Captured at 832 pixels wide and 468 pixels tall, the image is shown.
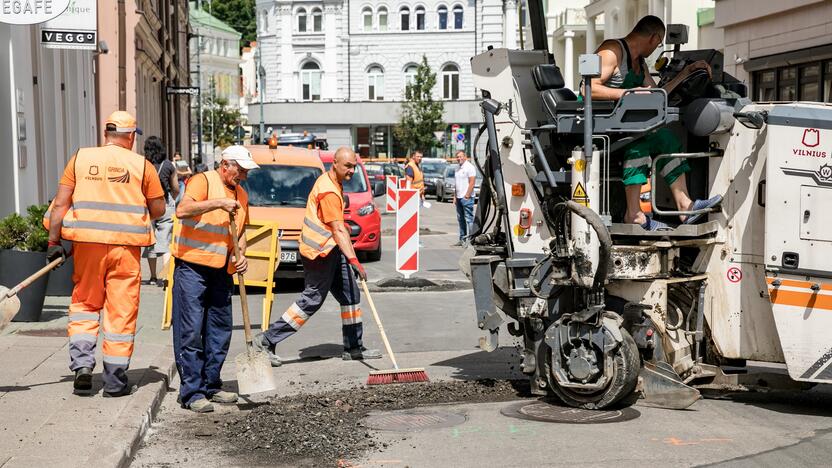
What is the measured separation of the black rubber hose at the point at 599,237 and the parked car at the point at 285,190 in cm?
828

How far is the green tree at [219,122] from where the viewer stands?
253 feet

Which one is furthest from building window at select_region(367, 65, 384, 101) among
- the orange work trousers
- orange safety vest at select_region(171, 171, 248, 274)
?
the orange work trousers

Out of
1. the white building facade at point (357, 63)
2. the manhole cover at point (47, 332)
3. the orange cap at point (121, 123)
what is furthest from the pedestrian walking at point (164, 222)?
the white building facade at point (357, 63)

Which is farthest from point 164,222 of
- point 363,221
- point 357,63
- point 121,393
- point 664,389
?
point 357,63

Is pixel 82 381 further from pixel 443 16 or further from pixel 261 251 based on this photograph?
pixel 443 16

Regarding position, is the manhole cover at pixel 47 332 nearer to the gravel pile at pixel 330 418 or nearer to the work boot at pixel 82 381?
the work boot at pixel 82 381

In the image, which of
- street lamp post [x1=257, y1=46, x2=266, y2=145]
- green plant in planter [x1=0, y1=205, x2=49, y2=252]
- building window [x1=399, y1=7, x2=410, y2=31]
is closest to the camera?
green plant in planter [x1=0, y1=205, x2=49, y2=252]

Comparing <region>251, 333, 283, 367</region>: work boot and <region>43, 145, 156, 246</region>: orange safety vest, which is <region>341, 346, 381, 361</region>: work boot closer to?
<region>251, 333, 283, 367</region>: work boot

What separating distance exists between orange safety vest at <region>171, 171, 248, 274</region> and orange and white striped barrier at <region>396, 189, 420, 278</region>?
7.54 meters

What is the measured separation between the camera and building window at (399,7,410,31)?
7731 centimetres

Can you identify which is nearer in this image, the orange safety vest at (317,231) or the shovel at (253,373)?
the shovel at (253,373)

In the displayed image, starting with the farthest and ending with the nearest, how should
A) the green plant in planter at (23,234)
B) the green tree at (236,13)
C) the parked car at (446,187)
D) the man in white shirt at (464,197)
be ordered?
the green tree at (236,13)
the parked car at (446,187)
the man in white shirt at (464,197)
the green plant in planter at (23,234)

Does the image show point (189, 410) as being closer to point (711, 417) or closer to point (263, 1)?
point (711, 417)

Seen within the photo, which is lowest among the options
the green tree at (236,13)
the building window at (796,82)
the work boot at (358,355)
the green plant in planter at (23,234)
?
the work boot at (358,355)
